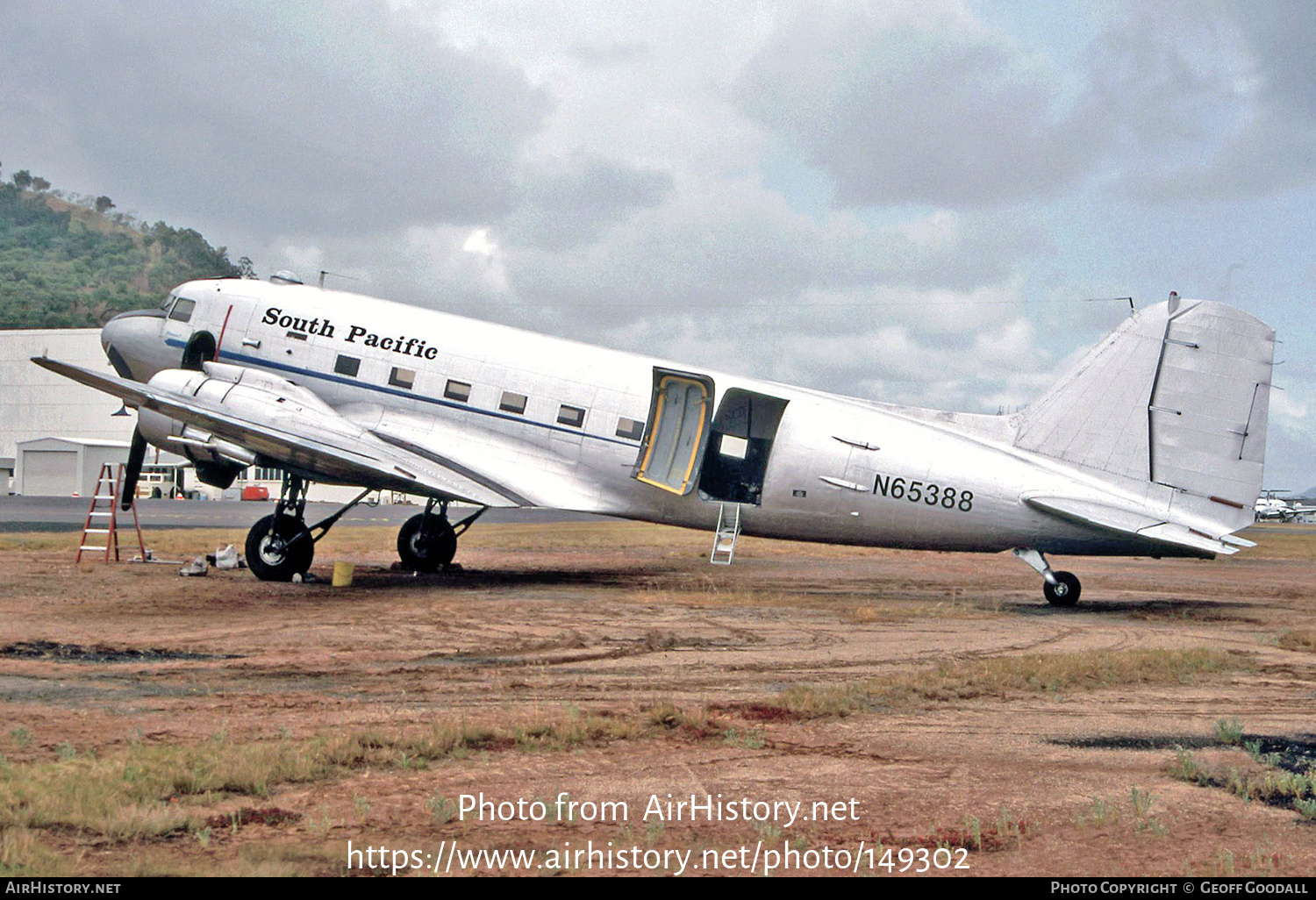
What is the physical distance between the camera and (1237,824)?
4.92 m

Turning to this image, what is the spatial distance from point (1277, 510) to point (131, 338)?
3150 inches

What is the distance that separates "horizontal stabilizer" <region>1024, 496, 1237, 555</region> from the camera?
13633mm

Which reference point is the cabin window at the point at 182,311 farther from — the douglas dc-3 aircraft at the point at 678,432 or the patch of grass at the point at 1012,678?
the patch of grass at the point at 1012,678

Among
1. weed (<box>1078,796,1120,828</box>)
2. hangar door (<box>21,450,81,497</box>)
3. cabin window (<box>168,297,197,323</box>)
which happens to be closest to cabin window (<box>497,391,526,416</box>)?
cabin window (<box>168,297,197,323</box>)

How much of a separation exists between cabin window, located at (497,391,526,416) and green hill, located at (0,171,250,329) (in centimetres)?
8241

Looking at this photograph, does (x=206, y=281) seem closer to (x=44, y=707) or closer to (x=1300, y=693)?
(x=44, y=707)

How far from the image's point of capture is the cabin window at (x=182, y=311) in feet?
58.6

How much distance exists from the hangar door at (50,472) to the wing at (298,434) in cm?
6147

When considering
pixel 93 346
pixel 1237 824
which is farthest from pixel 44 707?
pixel 93 346

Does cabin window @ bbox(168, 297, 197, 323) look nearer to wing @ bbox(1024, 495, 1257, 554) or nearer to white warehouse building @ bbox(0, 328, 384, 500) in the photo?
wing @ bbox(1024, 495, 1257, 554)

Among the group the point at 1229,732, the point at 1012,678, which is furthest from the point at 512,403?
the point at 1229,732

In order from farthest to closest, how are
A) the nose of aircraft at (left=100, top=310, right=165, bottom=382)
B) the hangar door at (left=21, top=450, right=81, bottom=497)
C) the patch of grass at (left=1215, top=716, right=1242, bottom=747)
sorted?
the hangar door at (left=21, top=450, right=81, bottom=497) < the nose of aircraft at (left=100, top=310, right=165, bottom=382) < the patch of grass at (left=1215, top=716, right=1242, bottom=747)

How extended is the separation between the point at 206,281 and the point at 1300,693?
57.7 feet

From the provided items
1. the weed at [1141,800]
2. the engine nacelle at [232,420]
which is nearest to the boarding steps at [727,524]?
the engine nacelle at [232,420]
